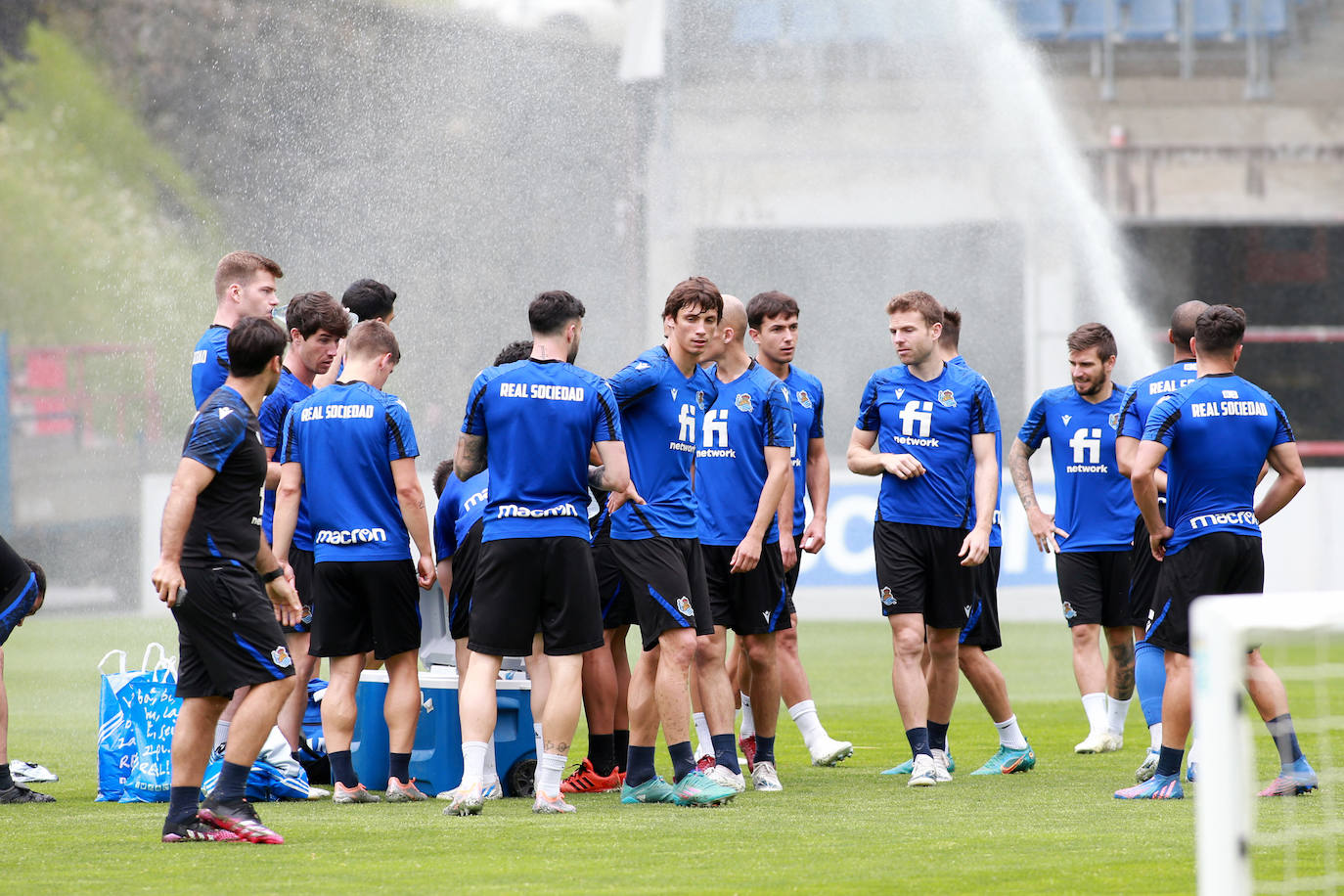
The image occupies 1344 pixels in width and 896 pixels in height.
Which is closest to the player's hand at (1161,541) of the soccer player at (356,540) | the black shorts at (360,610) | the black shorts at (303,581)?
the soccer player at (356,540)

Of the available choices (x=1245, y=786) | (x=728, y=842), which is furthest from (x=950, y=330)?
(x=1245, y=786)

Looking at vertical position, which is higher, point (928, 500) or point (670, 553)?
point (928, 500)

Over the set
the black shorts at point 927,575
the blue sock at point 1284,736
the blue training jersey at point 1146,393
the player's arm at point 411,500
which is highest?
the blue training jersey at point 1146,393

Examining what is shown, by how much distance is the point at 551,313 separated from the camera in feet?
21.8

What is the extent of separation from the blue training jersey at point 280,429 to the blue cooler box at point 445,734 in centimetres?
67

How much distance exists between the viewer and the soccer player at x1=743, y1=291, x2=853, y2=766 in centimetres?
811

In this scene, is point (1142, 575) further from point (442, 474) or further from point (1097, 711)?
point (442, 474)

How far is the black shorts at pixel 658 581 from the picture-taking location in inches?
269

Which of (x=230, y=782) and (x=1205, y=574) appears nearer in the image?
(x=230, y=782)

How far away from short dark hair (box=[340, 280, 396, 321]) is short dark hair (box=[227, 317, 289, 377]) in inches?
67.2

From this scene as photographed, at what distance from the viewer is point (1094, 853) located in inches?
226

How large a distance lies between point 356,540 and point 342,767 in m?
0.94

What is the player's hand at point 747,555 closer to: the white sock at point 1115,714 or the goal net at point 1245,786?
the goal net at point 1245,786

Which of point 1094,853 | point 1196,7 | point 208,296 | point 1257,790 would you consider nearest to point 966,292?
point 1196,7
